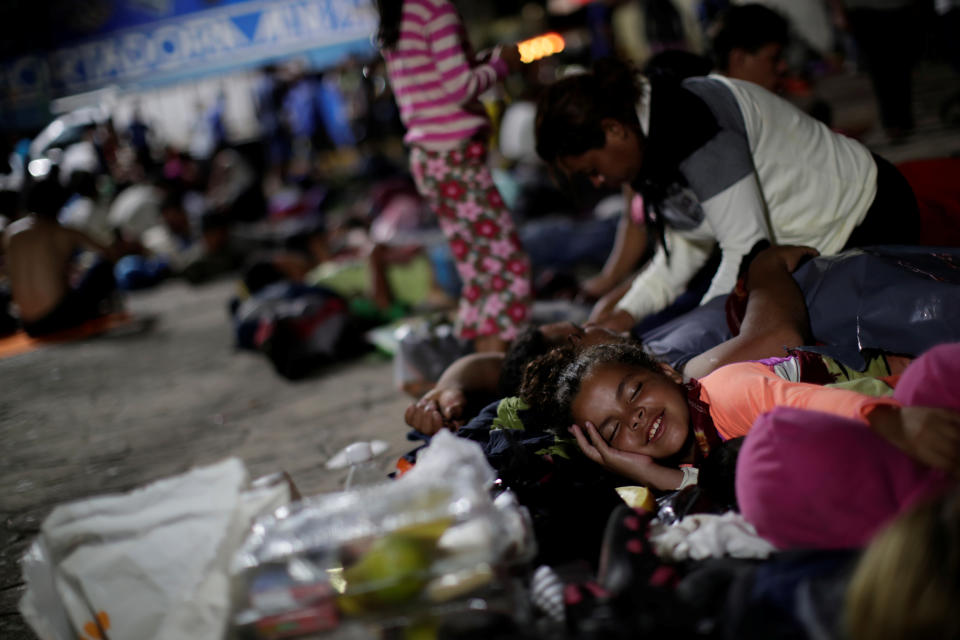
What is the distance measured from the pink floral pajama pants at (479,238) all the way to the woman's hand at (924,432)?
189cm

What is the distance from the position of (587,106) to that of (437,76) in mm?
960

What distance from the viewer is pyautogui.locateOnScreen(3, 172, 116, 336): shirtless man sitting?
551 centimetres

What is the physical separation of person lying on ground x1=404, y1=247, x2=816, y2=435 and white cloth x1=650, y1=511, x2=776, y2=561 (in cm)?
51

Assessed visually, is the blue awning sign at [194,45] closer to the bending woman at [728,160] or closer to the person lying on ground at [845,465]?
the bending woman at [728,160]

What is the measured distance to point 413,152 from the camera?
124 inches

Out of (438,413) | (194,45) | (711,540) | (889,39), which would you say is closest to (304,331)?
(438,413)

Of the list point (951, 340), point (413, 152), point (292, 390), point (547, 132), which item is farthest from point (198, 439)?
point (951, 340)

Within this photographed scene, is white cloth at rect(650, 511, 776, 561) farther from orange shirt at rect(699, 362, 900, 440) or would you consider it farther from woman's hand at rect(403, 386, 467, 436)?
woman's hand at rect(403, 386, 467, 436)

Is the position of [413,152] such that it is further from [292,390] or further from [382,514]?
[382,514]

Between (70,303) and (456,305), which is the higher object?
(70,303)

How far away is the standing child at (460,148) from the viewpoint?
9.46 feet

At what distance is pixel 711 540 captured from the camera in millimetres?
1440

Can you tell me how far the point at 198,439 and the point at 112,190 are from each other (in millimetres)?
10218

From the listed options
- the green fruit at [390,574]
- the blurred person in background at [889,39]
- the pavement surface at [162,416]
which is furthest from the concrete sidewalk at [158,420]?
the blurred person in background at [889,39]
